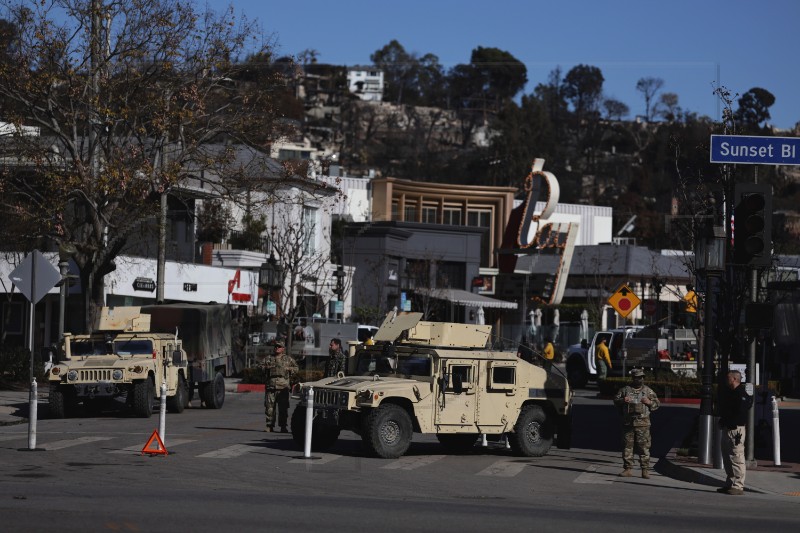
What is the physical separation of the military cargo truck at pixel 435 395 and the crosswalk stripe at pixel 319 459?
487mm

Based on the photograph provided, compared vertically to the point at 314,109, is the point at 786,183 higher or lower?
lower

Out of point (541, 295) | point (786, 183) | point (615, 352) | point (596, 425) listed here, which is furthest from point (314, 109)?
point (596, 425)

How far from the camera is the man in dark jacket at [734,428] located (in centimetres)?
1633

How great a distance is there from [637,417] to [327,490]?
17.6 ft

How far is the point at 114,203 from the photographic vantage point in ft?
109

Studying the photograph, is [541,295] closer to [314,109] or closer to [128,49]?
[128,49]

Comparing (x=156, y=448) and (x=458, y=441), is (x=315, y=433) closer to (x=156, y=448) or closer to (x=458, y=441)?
(x=458, y=441)

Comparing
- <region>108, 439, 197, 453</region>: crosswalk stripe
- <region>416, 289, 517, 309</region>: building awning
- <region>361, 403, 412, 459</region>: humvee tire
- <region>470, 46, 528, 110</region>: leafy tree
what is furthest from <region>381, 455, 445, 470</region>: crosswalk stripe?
<region>470, 46, 528, 110</region>: leafy tree

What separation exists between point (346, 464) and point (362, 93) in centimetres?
18158

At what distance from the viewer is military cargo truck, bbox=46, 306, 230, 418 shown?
86.5 feet

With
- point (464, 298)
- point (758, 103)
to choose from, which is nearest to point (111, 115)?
point (464, 298)

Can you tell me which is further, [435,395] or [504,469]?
[435,395]

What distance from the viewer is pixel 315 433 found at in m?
20.7

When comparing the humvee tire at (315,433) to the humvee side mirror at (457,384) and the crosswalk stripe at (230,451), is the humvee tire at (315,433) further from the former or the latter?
the humvee side mirror at (457,384)
